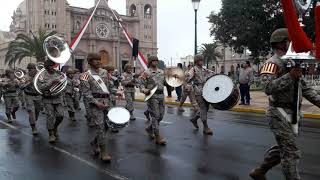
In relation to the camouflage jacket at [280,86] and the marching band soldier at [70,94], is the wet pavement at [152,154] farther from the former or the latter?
the marching band soldier at [70,94]

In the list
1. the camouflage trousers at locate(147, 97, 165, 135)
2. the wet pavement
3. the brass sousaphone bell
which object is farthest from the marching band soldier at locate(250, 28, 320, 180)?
the brass sousaphone bell

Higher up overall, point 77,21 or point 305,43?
point 77,21

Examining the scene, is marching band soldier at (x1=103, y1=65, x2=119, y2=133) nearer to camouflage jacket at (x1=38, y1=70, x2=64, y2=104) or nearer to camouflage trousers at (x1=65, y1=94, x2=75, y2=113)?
camouflage jacket at (x1=38, y1=70, x2=64, y2=104)

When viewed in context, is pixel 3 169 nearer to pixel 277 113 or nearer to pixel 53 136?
pixel 53 136

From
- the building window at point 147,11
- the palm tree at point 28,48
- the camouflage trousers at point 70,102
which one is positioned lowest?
the camouflage trousers at point 70,102

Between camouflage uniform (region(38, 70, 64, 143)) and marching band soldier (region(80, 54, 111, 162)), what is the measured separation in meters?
2.11

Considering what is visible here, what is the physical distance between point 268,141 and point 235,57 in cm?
9094

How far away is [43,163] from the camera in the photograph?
772 centimetres

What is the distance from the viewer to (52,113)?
32.9 ft

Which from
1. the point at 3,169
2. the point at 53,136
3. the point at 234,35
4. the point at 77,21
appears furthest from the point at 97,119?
the point at 77,21

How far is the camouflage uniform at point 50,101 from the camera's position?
986 cm

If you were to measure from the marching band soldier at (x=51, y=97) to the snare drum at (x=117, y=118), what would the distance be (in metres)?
2.29

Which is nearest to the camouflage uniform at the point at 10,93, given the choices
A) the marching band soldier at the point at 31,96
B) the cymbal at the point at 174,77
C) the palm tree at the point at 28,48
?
the marching band soldier at the point at 31,96

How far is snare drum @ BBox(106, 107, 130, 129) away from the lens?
317 inches
